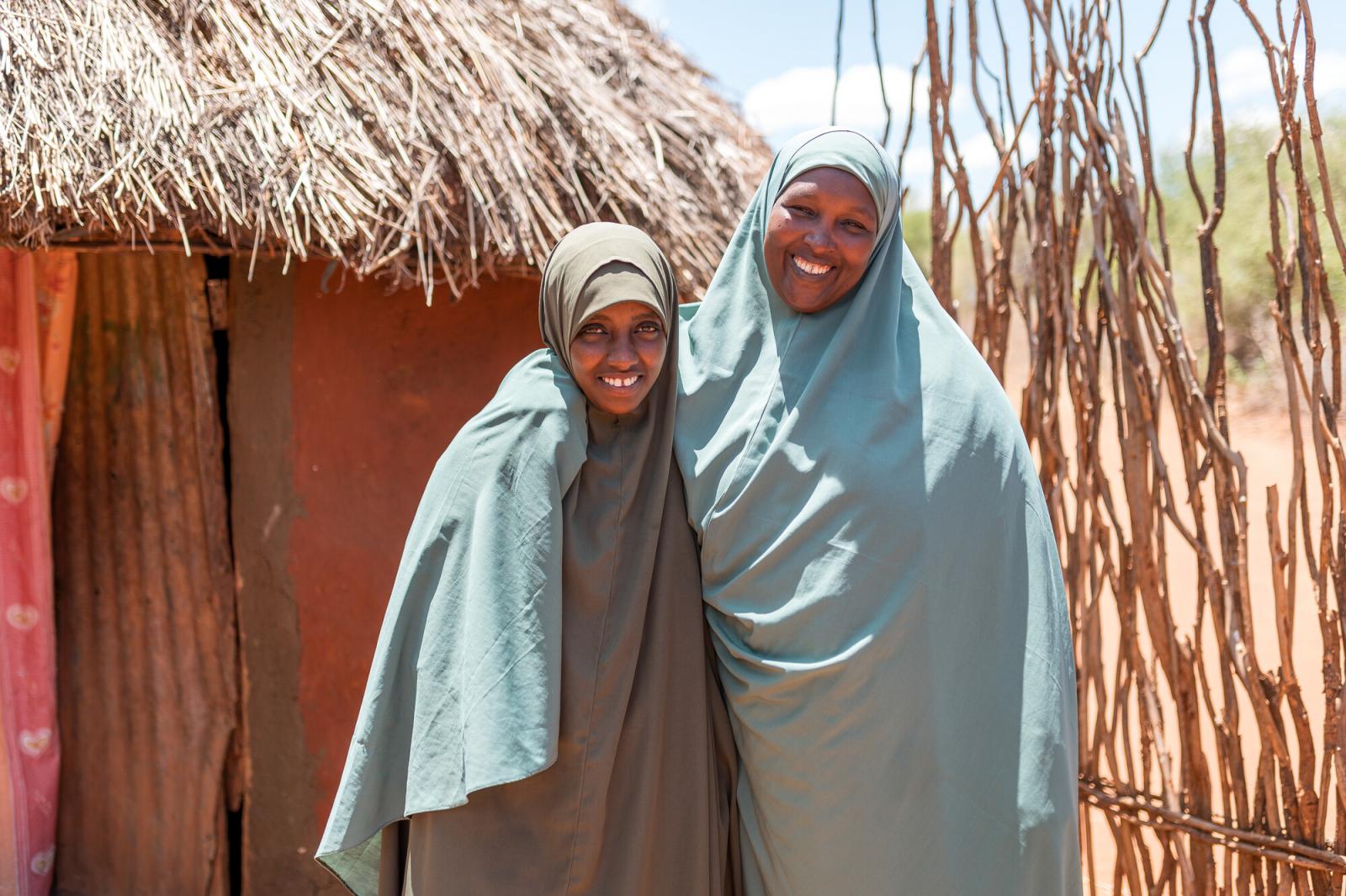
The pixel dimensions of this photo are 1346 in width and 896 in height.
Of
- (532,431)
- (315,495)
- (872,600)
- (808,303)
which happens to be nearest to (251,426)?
(315,495)

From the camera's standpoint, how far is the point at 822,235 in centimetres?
181

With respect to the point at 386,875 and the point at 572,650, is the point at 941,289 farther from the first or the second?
the point at 386,875

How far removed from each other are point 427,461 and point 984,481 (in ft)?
6.19

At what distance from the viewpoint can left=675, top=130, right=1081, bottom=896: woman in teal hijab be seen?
1.72m

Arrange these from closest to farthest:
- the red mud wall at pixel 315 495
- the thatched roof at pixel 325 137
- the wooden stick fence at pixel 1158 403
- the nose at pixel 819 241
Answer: the nose at pixel 819 241 → the wooden stick fence at pixel 1158 403 → the thatched roof at pixel 325 137 → the red mud wall at pixel 315 495

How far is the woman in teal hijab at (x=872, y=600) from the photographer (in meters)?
1.72

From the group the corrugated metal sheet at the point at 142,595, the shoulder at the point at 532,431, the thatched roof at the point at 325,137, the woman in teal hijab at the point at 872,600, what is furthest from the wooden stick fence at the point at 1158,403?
the corrugated metal sheet at the point at 142,595

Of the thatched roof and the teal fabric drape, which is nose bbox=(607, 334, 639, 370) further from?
the thatched roof

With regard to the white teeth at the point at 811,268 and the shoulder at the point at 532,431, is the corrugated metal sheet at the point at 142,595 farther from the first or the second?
the white teeth at the point at 811,268

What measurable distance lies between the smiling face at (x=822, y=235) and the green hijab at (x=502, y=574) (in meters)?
0.20

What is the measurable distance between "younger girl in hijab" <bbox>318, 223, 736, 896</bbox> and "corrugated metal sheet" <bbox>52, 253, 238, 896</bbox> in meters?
1.54

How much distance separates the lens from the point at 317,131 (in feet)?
9.27

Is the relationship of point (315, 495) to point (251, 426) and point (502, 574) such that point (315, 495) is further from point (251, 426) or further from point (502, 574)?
point (502, 574)

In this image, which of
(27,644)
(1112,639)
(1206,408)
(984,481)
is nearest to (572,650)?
(984,481)
